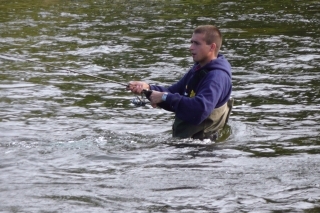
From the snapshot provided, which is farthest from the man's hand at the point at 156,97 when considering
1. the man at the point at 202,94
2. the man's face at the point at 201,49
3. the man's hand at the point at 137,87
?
the man's face at the point at 201,49

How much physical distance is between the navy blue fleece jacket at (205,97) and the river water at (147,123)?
44 cm

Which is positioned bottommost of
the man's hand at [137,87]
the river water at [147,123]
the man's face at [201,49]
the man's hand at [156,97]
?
the river water at [147,123]

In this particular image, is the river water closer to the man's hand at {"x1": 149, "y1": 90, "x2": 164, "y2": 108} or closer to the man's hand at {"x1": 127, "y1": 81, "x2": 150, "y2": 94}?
the man's hand at {"x1": 149, "y1": 90, "x2": 164, "y2": 108}

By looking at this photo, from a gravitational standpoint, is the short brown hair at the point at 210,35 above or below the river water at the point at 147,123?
above

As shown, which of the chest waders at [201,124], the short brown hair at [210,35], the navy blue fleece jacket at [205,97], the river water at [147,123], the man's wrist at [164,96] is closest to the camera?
the river water at [147,123]

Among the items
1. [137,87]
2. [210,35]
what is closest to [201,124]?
[137,87]

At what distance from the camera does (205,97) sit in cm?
876

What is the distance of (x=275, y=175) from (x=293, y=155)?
3.41 ft

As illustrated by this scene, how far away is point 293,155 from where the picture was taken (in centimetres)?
905

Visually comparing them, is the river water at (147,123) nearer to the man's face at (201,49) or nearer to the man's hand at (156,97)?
the man's hand at (156,97)

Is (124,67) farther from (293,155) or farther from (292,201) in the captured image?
(292,201)

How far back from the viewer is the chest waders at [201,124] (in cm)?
918

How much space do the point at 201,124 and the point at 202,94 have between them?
1.91 ft

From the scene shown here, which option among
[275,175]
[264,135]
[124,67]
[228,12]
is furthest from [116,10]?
[275,175]
